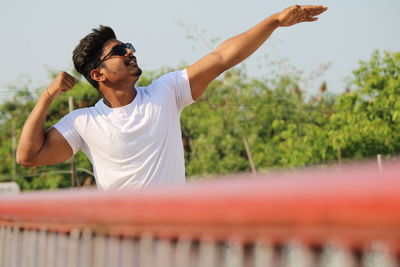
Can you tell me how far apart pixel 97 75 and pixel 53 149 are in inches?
21.9

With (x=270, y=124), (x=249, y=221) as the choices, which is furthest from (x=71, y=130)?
(x=270, y=124)

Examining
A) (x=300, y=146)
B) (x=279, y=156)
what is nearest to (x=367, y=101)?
(x=300, y=146)

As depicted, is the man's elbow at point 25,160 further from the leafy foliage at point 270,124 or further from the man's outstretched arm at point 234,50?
the leafy foliage at point 270,124

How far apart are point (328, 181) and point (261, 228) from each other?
139 mm

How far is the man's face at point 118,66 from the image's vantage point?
4370 mm

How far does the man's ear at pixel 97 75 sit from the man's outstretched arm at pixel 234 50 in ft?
1.92

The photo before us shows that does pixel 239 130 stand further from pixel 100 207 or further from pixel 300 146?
pixel 100 207

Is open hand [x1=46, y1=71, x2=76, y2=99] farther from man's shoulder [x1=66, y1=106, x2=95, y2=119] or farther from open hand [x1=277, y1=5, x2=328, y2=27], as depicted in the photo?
open hand [x1=277, y1=5, x2=328, y2=27]

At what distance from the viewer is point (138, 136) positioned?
3.98 metres

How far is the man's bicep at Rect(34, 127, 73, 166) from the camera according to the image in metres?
4.23

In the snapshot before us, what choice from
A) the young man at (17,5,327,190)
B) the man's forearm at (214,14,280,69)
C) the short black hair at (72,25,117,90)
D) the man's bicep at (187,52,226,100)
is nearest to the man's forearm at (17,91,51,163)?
the young man at (17,5,327,190)

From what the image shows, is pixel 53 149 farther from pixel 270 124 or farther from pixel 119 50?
pixel 270 124

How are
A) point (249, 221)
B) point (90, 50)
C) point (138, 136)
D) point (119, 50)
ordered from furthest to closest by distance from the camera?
point (90, 50), point (119, 50), point (138, 136), point (249, 221)

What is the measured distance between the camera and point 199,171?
32938mm
